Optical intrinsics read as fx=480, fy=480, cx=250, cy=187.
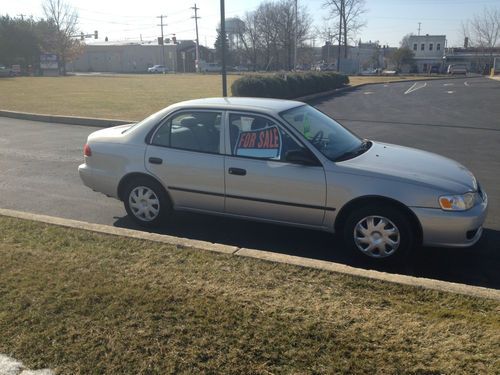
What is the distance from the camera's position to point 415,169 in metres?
4.61

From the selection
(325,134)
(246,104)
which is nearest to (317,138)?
(325,134)

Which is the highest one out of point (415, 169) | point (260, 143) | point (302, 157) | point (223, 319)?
point (260, 143)

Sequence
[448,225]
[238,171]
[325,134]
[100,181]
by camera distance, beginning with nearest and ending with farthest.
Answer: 1. [448,225]
2. [238,171]
3. [325,134]
4. [100,181]

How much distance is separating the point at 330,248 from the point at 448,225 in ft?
3.92

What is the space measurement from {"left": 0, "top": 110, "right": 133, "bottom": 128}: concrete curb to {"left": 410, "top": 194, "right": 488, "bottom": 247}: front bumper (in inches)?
397

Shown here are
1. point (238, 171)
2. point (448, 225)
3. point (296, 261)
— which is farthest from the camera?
point (238, 171)

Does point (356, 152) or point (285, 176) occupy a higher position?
point (356, 152)

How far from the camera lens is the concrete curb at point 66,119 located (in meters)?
13.7

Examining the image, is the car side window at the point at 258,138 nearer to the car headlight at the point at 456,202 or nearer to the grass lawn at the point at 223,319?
the grass lawn at the point at 223,319

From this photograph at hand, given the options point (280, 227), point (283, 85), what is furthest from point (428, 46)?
point (280, 227)

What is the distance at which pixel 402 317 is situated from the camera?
3250mm

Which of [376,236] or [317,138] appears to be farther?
[317,138]

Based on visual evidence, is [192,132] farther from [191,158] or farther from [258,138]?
[258,138]

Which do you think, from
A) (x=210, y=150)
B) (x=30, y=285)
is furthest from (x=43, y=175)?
(x=30, y=285)
